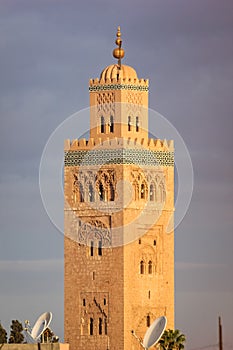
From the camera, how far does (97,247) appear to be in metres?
102

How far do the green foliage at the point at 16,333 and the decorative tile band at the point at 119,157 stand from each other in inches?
353

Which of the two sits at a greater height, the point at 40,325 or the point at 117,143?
the point at 117,143

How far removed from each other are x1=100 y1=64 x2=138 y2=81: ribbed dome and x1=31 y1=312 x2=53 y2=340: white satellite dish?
1250 centimetres

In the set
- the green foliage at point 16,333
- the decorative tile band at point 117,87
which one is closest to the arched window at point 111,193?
the decorative tile band at point 117,87

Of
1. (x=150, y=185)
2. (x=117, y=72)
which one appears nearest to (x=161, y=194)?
(x=150, y=185)

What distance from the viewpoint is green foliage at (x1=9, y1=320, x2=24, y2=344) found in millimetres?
106562

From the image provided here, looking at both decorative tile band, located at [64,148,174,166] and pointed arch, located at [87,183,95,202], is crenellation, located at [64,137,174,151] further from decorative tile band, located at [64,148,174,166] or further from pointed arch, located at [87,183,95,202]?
pointed arch, located at [87,183,95,202]

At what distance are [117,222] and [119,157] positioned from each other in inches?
107

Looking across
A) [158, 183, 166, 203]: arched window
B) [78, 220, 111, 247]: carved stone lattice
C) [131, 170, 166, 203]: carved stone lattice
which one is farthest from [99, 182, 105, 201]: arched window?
[158, 183, 166, 203]: arched window

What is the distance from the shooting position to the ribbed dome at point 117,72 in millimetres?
101500

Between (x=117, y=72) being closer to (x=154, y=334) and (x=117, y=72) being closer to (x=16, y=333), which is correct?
(x=16, y=333)

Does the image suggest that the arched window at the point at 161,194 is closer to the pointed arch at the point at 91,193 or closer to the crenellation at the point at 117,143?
the crenellation at the point at 117,143

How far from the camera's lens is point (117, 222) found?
101062 mm

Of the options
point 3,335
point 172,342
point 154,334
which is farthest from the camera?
point 3,335
